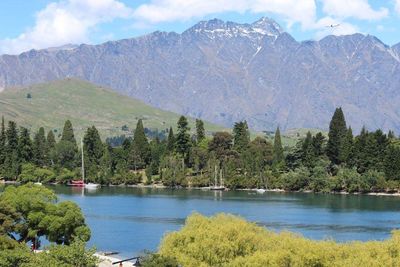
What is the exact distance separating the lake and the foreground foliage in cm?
2099

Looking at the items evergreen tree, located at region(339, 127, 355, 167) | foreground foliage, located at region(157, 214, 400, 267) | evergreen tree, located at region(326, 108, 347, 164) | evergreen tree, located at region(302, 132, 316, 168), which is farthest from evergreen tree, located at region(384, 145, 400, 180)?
foreground foliage, located at region(157, 214, 400, 267)

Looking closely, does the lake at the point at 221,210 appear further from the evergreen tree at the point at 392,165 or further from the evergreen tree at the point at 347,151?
the evergreen tree at the point at 347,151

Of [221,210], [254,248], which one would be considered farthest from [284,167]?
[254,248]

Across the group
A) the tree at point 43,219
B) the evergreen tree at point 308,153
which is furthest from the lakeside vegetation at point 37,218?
the evergreen tree at point 308,153

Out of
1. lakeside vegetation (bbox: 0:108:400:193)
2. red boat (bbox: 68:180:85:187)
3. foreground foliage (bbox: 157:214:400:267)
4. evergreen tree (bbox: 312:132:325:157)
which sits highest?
evergreen tree (bbox: 312:132:325:157)

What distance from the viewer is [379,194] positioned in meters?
171

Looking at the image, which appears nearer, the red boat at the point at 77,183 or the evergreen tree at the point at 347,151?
the evergreen tree at the point at 347,151

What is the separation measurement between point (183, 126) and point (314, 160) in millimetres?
34833

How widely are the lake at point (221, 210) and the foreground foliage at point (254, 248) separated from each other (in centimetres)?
2099

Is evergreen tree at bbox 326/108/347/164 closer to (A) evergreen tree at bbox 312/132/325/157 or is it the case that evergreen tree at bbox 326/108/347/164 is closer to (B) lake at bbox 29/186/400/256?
(A) evergreen tree at bbox 312/132/325/157

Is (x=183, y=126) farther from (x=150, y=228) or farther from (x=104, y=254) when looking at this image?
(x=104, y=254)

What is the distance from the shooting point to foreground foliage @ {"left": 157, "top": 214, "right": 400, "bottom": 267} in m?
48.2

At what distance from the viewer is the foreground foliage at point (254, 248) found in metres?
48.2

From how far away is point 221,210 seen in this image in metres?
128
